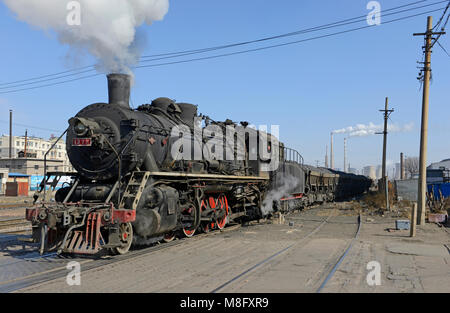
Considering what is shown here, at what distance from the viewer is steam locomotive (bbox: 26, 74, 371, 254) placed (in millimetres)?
8016

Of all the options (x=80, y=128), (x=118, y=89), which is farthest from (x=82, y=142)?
(x=118, y=89)

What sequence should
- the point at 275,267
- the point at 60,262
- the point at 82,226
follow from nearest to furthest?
the point at 275,267, the point at 60,262, the point at 82,226

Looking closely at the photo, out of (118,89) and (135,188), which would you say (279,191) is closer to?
(118,89)

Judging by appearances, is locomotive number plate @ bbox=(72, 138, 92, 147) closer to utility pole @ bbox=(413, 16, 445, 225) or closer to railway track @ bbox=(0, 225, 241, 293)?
railway track @ bbox=(0, 225, 241, 293)

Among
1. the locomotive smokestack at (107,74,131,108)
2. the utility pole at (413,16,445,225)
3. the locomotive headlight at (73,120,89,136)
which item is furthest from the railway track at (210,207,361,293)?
the utility pole at (413,16,445,225)

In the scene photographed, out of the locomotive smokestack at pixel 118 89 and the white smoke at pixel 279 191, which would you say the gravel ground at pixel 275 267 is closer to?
the locomotive smokestack at pixel 118 89

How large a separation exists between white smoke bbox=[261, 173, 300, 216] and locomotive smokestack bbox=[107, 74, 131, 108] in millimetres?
7994

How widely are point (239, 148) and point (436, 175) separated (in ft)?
98.5

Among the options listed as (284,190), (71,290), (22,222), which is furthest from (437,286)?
(22,222)

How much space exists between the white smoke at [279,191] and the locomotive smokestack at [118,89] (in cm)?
799

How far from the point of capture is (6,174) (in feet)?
132

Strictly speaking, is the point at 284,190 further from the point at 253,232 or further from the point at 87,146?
the point at 87,146

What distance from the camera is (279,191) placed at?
17.3 meters

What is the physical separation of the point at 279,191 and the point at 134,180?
9.76m
